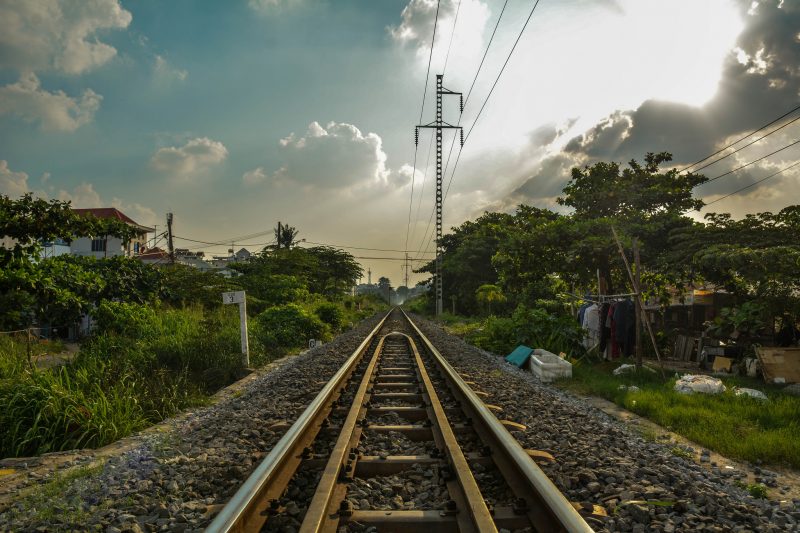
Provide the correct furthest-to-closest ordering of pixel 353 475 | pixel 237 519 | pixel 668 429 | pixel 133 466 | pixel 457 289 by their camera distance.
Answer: pixel 457 289 < pixel 668 429 < pixel 133 466 < pixel 353 475 < pixel 237 519

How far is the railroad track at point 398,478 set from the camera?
2.77 meters

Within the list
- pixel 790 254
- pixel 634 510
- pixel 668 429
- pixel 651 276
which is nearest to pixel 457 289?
pixel 651 276

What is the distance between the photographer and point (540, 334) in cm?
1230

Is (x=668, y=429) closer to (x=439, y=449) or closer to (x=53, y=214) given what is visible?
(x=439, y=449)

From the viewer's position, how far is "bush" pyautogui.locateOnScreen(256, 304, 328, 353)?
13.6 m

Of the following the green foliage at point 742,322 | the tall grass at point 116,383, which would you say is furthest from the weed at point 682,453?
the green foliage at point 742,322

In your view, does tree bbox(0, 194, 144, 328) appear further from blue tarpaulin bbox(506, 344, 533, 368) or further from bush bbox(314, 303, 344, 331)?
bush bbox(314, 303, 344, 331)

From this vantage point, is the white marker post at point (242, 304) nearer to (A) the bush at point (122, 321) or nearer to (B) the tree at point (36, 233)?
(B) the tree at point (36, 233)

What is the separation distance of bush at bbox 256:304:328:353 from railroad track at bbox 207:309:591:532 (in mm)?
8235

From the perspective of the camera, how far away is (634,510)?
2.98m

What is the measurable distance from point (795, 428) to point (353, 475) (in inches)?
186

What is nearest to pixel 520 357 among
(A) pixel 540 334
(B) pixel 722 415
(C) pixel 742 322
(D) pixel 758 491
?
(A) pixel 540 334

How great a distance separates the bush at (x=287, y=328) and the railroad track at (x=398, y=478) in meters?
8.23

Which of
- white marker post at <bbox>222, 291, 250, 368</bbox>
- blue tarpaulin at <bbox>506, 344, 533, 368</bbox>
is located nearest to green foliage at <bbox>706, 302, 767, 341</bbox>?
blue tarpaulin at <bbox>506, 344, 533, 368</bbox>
